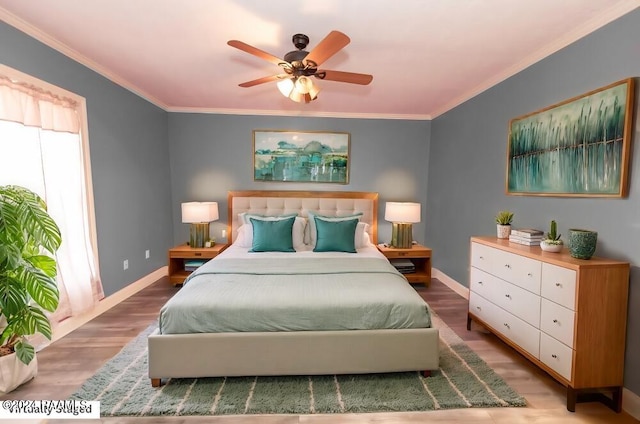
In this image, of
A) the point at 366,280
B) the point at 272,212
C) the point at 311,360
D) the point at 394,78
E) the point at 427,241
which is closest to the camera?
the point at 311,360

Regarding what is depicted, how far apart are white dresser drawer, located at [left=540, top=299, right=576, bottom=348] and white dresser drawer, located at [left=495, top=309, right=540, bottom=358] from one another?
11 centimetres

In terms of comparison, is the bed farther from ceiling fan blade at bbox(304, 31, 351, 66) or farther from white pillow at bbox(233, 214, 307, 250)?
ceiling fan blade at bbox(304, 31, 351, 66)

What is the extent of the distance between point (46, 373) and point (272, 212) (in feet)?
9.12

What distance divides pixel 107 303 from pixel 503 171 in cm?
436

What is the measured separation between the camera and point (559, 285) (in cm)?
183

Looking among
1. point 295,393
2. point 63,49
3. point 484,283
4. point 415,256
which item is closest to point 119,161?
point 63,49

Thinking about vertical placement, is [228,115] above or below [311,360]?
above

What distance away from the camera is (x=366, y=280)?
2.36 metres

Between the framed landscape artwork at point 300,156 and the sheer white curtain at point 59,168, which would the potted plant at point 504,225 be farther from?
the sheer white curtain at point 59,168

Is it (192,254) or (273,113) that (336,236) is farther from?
(273,113)

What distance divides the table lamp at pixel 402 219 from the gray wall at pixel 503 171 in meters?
0.50

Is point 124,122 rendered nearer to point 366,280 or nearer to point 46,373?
point 46,373

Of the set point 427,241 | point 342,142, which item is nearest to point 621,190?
point 427,241

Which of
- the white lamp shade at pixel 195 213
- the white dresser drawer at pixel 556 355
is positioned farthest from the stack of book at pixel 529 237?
the white lamp shade at pixel 195 213
